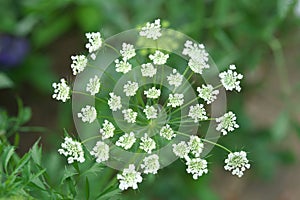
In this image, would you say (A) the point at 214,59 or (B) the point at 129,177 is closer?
(B) the point at 129,177

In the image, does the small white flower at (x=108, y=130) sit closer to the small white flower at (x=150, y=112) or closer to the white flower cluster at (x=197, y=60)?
the small white flower at (x=150, y=112)

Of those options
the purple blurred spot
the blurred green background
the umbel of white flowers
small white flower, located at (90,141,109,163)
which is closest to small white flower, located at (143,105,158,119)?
the umbel of white flowers

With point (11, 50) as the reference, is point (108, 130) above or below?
below

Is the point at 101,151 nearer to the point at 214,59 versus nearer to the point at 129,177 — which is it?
the point at 129,177

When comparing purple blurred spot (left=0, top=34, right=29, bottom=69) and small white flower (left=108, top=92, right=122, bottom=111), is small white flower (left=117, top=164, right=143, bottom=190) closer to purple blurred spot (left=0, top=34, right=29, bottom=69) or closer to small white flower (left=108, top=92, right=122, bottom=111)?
small white flower (left=108, top=92, right=122, bottom=111)

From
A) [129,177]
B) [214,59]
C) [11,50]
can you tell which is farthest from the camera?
[11,50]

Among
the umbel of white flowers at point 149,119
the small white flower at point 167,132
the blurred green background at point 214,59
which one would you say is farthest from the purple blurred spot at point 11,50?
the small white flower at point 167,132

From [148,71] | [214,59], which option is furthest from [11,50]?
[148,71]

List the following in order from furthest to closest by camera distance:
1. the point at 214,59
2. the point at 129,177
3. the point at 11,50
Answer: the point at 11,50
the point at 214,59
the point at 129,177
